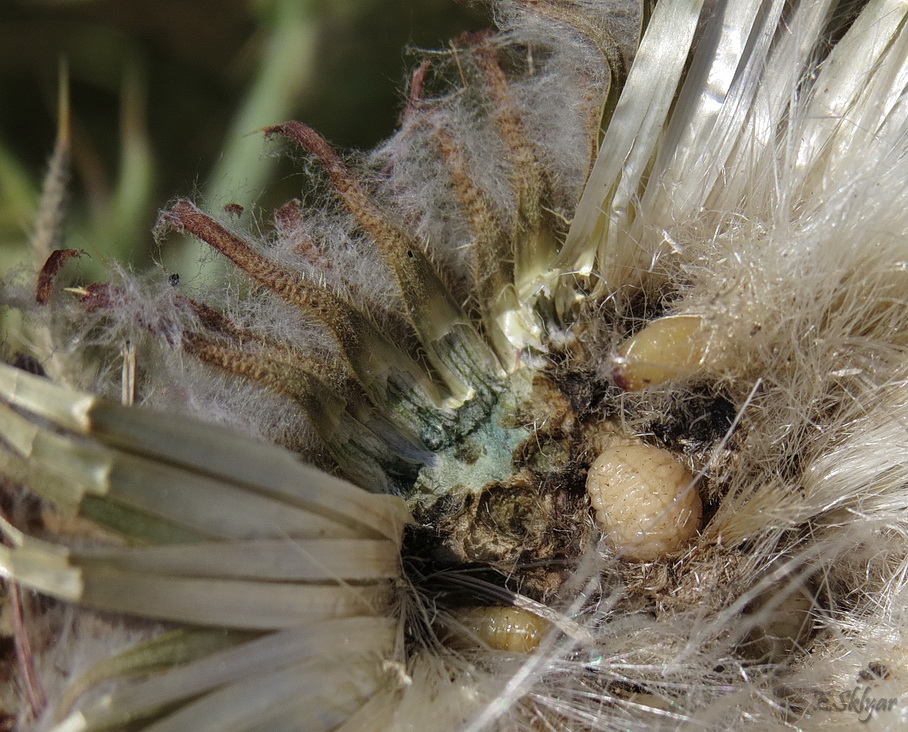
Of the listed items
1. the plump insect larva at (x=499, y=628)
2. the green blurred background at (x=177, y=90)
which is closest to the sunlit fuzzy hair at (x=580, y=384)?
the plump insect larva at (x=499, y=628)

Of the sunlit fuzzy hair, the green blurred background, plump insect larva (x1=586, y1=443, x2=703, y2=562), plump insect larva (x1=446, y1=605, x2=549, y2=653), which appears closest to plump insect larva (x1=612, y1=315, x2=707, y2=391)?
the sunlit fuzzy hair

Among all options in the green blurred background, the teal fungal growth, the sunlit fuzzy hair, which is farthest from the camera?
the green blurred background

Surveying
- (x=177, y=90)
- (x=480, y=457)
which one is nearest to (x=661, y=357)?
(x=480, y=457)

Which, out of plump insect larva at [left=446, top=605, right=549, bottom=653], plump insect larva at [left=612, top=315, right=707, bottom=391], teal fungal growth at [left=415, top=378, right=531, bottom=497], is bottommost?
plump insect larva at [left=446, top=605, right=549, bottom=653]

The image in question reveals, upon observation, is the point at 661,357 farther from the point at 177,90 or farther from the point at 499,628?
Answer: the point at 177,90

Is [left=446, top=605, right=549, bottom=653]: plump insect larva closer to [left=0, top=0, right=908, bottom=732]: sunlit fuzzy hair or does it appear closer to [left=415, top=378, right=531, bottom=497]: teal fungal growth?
[left=0, top=0, right=908, bottom=732]: sunlit fuzzy hair

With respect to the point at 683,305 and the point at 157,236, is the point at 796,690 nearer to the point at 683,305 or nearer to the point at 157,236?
the point at 683,305

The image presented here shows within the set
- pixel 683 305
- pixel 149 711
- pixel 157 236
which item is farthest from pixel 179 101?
pixel 149 711

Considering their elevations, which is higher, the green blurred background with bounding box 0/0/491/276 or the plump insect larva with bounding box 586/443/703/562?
the green blurred background with bounding box 0/0/491/276
